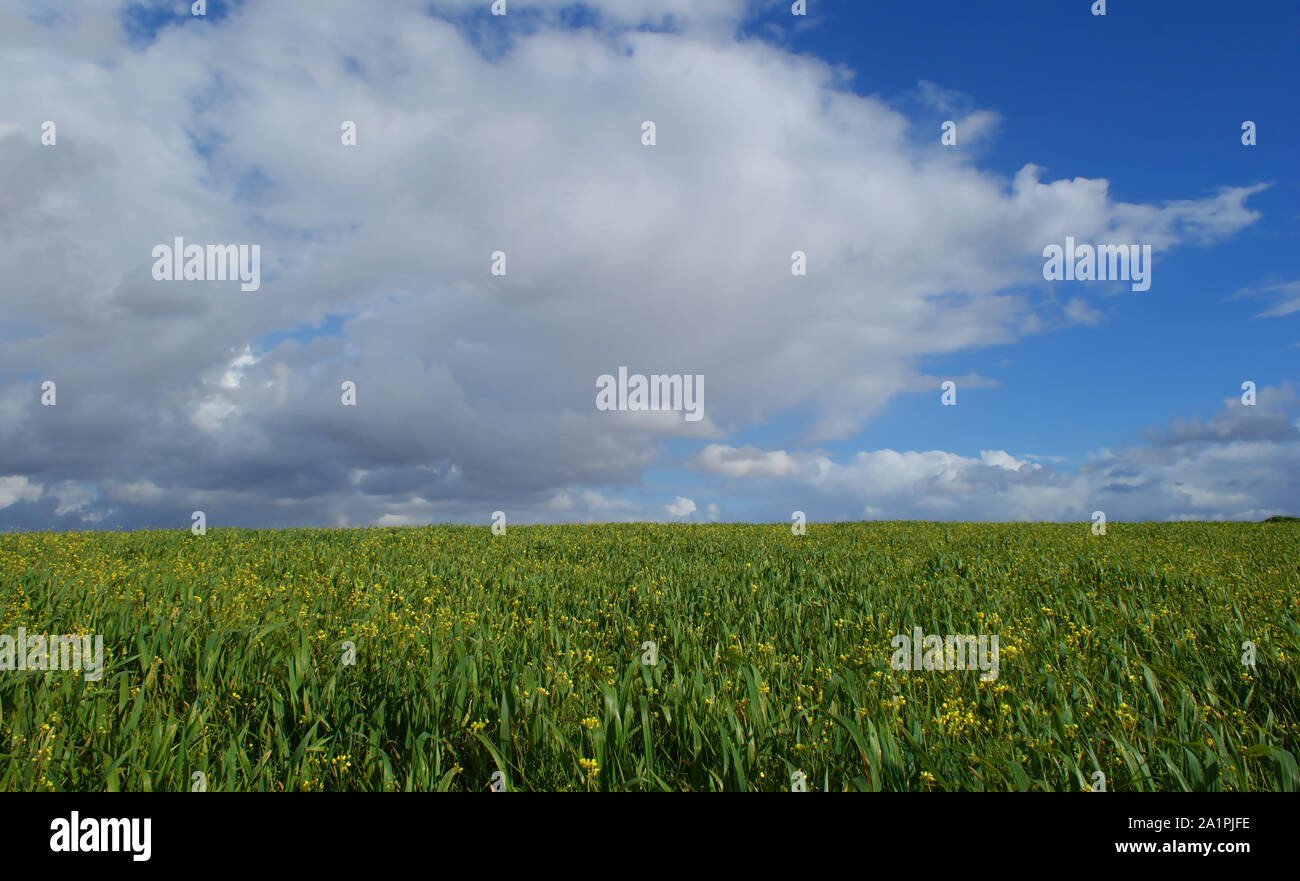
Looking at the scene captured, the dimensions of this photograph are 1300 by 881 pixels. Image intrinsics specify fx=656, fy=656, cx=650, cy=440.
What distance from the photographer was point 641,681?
4.80m

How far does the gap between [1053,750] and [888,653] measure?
6.80ft

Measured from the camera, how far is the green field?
11.4 feet

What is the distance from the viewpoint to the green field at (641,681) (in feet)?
11.4

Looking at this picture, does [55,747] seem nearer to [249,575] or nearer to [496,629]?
[496,629]

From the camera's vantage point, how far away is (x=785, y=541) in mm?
15516
